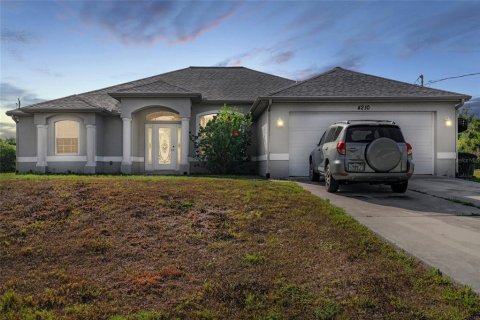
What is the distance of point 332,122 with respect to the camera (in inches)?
596

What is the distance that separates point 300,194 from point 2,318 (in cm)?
712

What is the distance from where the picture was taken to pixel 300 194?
9.70 metres

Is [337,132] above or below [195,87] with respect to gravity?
below

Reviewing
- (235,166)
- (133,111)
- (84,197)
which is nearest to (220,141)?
(235,166)

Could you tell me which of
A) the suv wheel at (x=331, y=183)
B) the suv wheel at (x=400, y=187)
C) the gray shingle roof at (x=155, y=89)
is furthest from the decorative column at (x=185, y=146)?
the suv wheel at (x=400, y=187)

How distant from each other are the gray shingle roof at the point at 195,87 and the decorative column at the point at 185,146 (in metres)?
1.60

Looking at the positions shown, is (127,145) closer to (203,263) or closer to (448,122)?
(203,263)

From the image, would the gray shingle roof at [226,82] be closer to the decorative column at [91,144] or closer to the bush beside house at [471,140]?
the decorative column at [91,144]

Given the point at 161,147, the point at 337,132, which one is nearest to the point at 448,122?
the point at 337,132

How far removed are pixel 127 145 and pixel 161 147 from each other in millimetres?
1952

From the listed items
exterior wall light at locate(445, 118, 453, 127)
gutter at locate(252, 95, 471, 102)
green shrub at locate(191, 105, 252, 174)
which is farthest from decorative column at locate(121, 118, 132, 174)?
exterior wall light at locate(445, 118, 453, 127)

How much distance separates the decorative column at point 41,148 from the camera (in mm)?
18922

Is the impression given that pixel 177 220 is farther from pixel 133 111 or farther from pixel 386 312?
pixel 133 111

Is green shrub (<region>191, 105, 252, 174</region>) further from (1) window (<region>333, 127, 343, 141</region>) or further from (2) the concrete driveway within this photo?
(1) window (<region>333, 127, 343, 141</region>)
